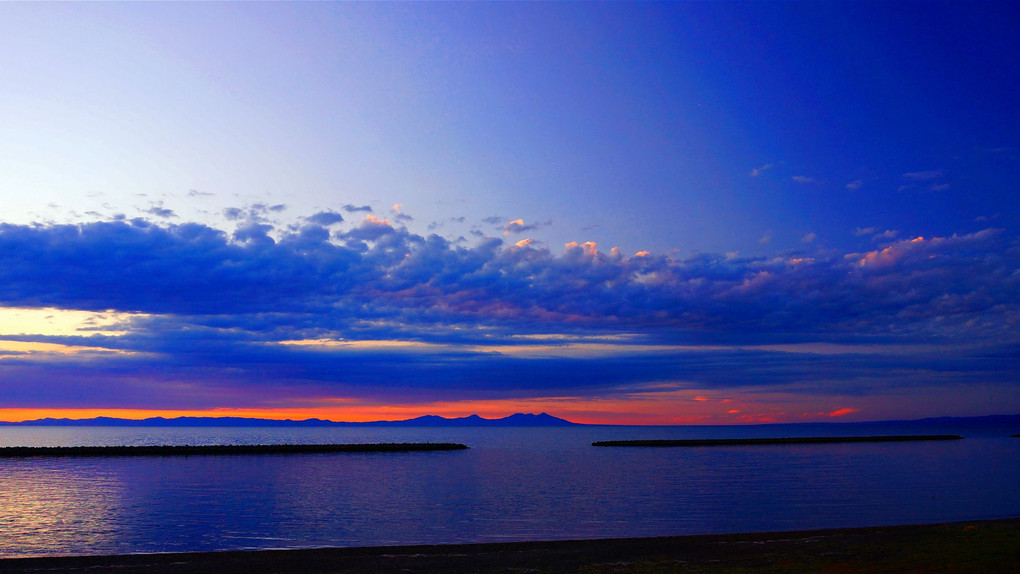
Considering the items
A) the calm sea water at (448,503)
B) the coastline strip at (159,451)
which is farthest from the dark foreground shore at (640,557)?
the coastline strip at (159,451)

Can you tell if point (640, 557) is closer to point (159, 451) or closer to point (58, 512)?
point (58, 512)

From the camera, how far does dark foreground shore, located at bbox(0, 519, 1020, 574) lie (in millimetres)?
21625

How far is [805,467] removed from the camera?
261ft

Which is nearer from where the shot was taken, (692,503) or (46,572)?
(46,572)

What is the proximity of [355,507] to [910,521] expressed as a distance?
30800mm

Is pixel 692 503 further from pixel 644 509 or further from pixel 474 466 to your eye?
pixel 474 466

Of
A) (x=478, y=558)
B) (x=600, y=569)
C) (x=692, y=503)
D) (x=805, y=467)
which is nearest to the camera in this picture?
(x=600, y=569)

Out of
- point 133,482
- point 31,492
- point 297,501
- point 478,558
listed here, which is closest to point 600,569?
point 478,558

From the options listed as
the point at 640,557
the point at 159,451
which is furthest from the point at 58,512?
the point at 159,451

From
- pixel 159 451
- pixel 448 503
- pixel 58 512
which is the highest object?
pixel 159 451

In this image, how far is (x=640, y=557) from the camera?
25188 mm

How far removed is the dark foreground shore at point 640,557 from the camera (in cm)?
2162

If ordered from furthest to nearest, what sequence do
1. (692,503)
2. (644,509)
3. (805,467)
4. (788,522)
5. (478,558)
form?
(805,467) < (692,503) < (644,509) < (788,522) < (478,558)

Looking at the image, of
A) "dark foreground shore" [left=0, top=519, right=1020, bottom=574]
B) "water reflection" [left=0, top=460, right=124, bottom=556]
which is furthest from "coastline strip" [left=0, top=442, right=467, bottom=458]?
"dark foreground shore" [left=0, top=519, right=1020, bottom=574]
